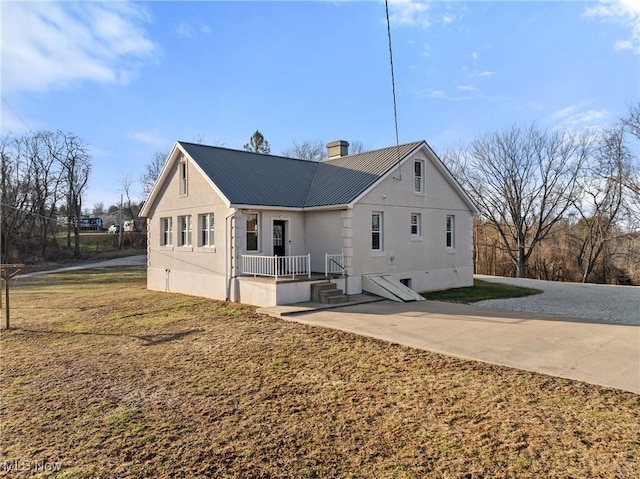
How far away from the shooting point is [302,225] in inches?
640

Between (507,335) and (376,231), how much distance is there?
7.26 m

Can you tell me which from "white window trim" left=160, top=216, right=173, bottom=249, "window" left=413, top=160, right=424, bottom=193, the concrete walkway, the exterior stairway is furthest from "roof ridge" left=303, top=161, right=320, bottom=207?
"white window trim" left=160, top=216, right=173, bottom=249

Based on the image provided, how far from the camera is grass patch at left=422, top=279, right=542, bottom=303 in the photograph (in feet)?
50.3

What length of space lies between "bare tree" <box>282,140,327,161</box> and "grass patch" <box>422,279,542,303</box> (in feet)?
98.0

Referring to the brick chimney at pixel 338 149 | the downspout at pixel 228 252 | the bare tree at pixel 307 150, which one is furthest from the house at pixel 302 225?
the bare tree at pixel 307 150

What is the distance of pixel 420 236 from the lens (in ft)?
55.9

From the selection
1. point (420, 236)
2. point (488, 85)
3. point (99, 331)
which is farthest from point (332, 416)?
point (488, 85)

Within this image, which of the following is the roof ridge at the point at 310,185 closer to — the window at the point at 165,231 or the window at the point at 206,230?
the window at the point at 206,230

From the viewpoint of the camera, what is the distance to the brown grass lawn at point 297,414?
3975 millimetres

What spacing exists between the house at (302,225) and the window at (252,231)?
0.04 m

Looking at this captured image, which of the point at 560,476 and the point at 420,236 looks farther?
the point at 420,236

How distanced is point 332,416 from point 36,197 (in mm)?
45158

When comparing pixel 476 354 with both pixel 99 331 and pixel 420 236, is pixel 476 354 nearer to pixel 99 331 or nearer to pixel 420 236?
pixel 99 331

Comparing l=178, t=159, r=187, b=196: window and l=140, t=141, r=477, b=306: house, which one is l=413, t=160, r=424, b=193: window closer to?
l=140, t=141, r=477, b=306: house
